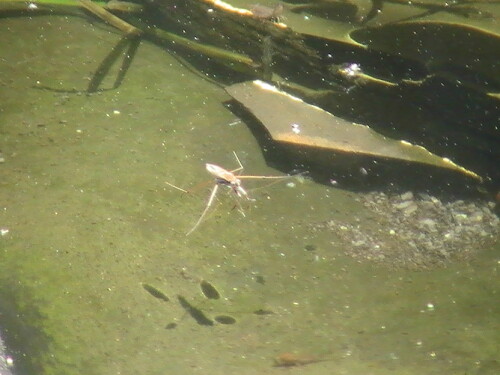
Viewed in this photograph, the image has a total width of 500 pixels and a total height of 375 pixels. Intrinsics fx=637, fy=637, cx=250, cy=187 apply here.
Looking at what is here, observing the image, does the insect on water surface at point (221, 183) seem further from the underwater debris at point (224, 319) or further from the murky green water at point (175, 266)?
the underwater debris at point (224, 319)

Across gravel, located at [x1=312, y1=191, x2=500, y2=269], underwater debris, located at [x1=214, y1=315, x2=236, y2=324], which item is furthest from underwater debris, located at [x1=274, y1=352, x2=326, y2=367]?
gravel, located at [x1=312, y1=191, x2=500, y2=269]

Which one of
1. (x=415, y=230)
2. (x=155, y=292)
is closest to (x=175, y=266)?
(x=155, y=292)

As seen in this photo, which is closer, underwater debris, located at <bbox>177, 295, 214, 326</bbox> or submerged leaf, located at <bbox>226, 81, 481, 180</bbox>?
underwater debris, located at <bbox>177, 295, 214, 326</bbox>

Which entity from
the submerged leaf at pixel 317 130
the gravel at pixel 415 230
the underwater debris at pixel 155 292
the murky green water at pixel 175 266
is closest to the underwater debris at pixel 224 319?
the murky green water at pixel 175 266

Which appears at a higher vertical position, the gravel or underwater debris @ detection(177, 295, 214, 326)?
the gravel

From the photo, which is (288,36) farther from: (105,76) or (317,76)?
(105,76)

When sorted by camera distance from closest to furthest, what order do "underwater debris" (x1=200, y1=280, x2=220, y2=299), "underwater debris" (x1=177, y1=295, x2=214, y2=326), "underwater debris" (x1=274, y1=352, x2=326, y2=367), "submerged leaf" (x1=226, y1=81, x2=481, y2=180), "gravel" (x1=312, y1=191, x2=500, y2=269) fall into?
"underwater debris" (x1=274, y1=352, x2=326, y2=367) → "underwater debris" (x1=177, y1=295, x2=214, y2=326) → "underwater debris" (x1=200, y1=280, x2=220, y2=299) → "gravel" (x1=312, y1=191, x2=500, y2=269) → "submerged leaf" (x1=226, y1=81, x2=481, y2=180)

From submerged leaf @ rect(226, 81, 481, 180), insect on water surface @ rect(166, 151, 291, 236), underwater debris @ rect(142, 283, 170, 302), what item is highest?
submerged leaf @ rect(226, 81, 481, 180)

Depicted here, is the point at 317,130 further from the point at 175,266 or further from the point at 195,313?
the point at 195,313

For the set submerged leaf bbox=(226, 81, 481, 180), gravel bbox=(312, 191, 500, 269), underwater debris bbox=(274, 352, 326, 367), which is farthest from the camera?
submerged leaf bbox=(226, 81, 481, 180)

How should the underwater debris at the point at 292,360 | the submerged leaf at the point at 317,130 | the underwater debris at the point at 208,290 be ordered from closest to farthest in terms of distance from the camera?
the underwater debris at the point at 292,360, the underwater debris at the point at 208,290, the submerged leaf at the point at 317,130

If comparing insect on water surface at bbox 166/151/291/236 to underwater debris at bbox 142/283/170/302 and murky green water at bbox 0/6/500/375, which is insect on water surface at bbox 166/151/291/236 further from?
underwater debris at bbox 142/283/170/302
